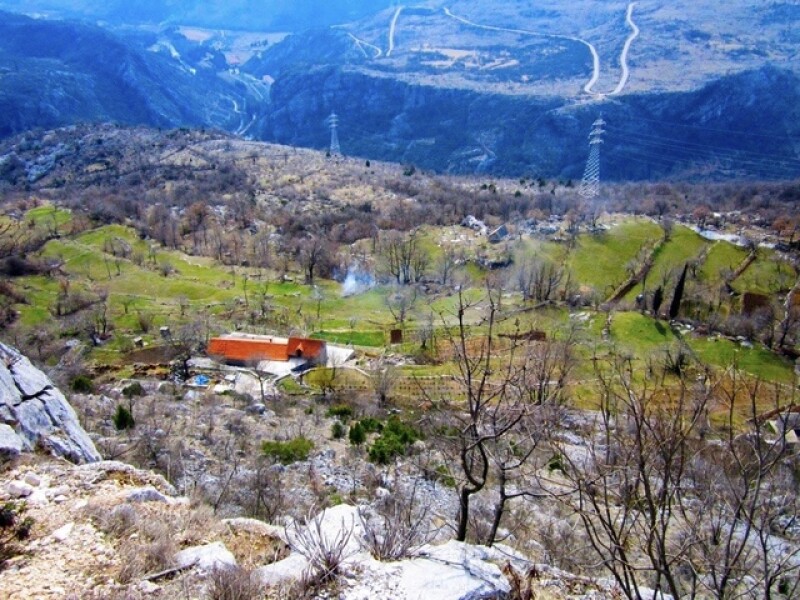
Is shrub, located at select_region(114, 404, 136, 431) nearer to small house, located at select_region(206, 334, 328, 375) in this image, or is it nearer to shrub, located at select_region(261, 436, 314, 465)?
shrub, located at select_region(261, 436, 314, 465)

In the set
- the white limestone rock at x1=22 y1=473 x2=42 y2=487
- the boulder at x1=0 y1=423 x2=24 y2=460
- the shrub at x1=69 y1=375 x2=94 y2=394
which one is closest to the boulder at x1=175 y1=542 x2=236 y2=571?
the white limestone rock at x1=22 y1=473 x2=42 y2=487

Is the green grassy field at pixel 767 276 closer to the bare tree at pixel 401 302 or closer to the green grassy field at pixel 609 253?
the green grassy field at pixel 609 253

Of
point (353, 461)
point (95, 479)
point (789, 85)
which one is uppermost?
point (789, 85)

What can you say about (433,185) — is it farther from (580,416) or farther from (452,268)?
(580,416)

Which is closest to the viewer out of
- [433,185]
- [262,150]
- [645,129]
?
[433,185]

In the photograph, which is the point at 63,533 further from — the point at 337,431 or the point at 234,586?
the point at 337,431

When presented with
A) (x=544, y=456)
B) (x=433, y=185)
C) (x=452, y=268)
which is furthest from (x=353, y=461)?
(x=433, y=185)
